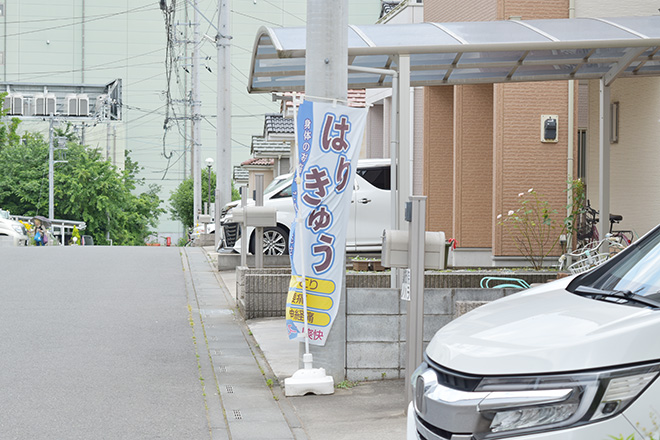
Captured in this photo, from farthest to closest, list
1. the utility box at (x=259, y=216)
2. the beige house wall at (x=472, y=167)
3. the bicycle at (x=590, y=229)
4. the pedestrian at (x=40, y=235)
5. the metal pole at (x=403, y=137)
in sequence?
1. the pedestrian at (x=40, y=235)
2. the beige house wall at (x=472, y=167)
3. the bicycle at (x=590, y=229)
4. the utility box at (x=259, y=216)
5. the metal pole at (x=403, y=137)

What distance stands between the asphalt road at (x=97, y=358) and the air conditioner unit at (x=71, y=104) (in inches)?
1840

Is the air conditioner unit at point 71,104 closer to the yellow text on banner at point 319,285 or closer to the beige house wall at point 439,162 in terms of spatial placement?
the beige house wall at point 439,162

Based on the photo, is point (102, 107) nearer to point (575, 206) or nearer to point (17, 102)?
point (17, 102)

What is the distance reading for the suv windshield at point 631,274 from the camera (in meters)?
3.41

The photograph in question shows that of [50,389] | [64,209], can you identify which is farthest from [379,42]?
[64,209]

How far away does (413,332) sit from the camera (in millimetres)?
6371

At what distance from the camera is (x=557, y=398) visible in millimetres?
2758

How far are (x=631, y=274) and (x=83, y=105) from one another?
60074mm

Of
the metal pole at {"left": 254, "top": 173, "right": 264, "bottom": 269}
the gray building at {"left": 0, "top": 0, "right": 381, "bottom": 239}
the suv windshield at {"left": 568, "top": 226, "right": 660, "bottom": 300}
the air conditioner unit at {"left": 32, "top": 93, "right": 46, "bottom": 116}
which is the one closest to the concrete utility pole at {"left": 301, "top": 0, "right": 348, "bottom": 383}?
the suv windshield at {"left": 568, "top": 226, "right": 660, "bottom": 300}

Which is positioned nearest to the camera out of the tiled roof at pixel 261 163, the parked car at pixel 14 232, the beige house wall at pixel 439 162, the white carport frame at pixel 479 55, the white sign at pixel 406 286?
the white sign at pixel 406 286

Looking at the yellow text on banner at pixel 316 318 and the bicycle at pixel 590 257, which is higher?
the bicycle at pixel 590 257

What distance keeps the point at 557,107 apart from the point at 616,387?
37.0ft

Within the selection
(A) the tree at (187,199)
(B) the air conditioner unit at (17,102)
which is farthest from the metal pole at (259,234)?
(B) the air conditioner unit at (17,102)

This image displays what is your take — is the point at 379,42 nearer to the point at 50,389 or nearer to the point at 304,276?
the point at 304,276
